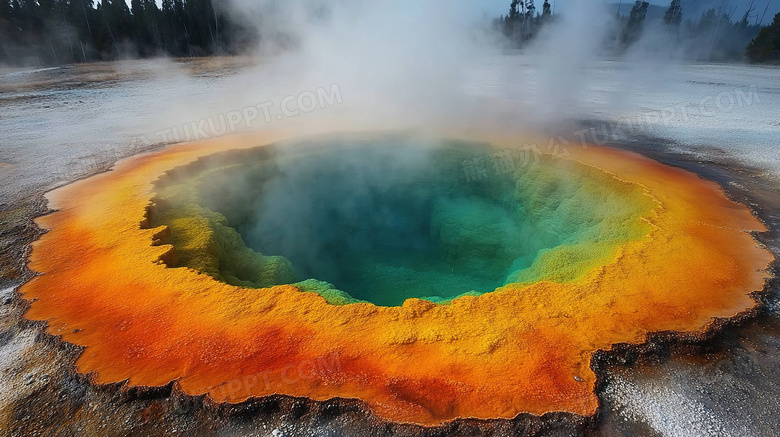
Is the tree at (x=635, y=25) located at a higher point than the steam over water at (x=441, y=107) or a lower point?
higher

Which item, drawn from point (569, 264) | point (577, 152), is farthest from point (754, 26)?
point (569, 264)

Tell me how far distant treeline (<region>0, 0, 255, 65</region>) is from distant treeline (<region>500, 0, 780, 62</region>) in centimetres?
2043

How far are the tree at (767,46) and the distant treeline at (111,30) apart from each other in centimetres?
2941

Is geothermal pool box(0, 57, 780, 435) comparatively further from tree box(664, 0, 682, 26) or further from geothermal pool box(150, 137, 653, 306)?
tree box(664, 0, 682, 26)

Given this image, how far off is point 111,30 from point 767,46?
39.6 metres

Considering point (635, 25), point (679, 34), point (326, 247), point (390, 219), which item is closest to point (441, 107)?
point (390, 219)

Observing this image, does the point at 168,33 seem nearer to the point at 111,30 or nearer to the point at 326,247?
the point at 111,30

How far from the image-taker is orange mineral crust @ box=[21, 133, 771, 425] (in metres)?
2.24

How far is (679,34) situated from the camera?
107ft

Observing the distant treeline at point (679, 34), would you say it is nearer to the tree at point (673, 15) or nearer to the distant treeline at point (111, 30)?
the tree at point (673, 15)

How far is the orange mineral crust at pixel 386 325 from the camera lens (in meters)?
2.24

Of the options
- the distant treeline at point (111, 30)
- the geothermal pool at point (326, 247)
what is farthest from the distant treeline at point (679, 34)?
the distant treeline at point (111, 30)

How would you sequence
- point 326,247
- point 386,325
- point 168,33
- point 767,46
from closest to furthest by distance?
point 386,325 < point 326,247 < point 767,46 < point 168,33

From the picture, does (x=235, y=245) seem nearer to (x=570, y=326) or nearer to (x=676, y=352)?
(x=570, y=326)
